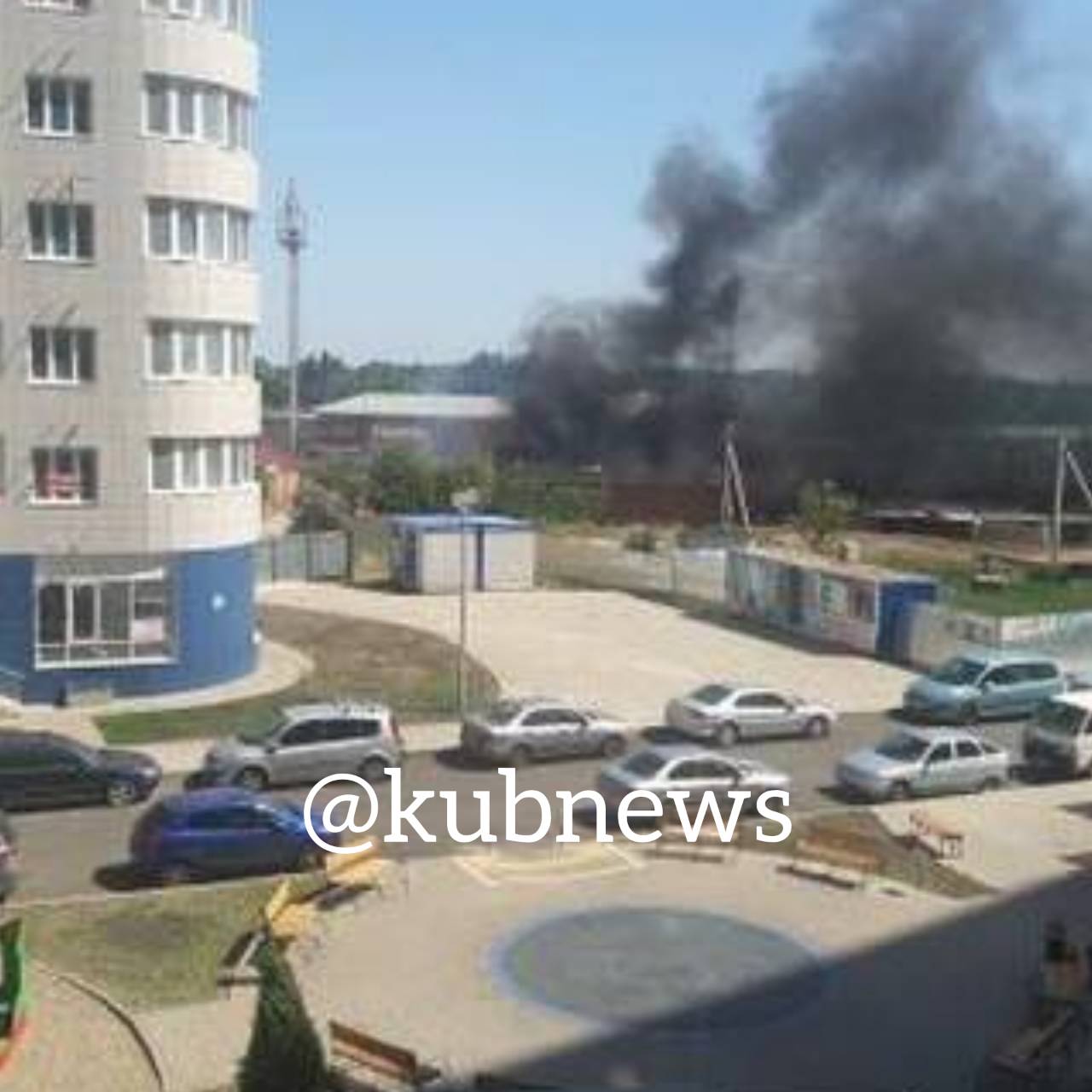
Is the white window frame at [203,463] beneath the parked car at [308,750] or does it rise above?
above

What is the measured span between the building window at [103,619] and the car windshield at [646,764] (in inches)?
596

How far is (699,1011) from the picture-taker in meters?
25.9

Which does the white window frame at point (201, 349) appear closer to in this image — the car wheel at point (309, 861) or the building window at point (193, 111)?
the building window at point (193, 111)

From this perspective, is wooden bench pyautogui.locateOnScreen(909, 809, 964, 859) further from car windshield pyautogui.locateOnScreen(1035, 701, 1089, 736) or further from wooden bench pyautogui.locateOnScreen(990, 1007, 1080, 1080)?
wooden bench pyautogui.locateOnScreen(990, 1007, 1080, 1080)

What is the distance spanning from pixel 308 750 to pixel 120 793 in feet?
11.9

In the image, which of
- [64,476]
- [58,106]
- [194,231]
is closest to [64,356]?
[64,476]

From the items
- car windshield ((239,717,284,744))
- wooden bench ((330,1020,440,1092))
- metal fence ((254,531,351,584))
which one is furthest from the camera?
metal fence ((254,531,351,584))

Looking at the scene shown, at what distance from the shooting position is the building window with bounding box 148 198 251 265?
4662 centimetres

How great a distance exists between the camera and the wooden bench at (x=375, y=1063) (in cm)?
2205

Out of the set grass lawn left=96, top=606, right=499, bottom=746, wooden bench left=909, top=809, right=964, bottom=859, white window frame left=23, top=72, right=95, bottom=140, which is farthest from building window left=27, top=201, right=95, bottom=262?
wooden bench left=909, top=809, right=964, bottom=859

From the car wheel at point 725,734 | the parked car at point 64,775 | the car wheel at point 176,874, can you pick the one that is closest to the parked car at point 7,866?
the car wheel at point 176,874

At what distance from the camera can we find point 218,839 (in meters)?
31.1

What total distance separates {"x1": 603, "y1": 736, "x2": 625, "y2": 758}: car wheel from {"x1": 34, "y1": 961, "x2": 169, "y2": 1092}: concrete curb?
644 inches

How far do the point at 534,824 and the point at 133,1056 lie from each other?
13008 mm
